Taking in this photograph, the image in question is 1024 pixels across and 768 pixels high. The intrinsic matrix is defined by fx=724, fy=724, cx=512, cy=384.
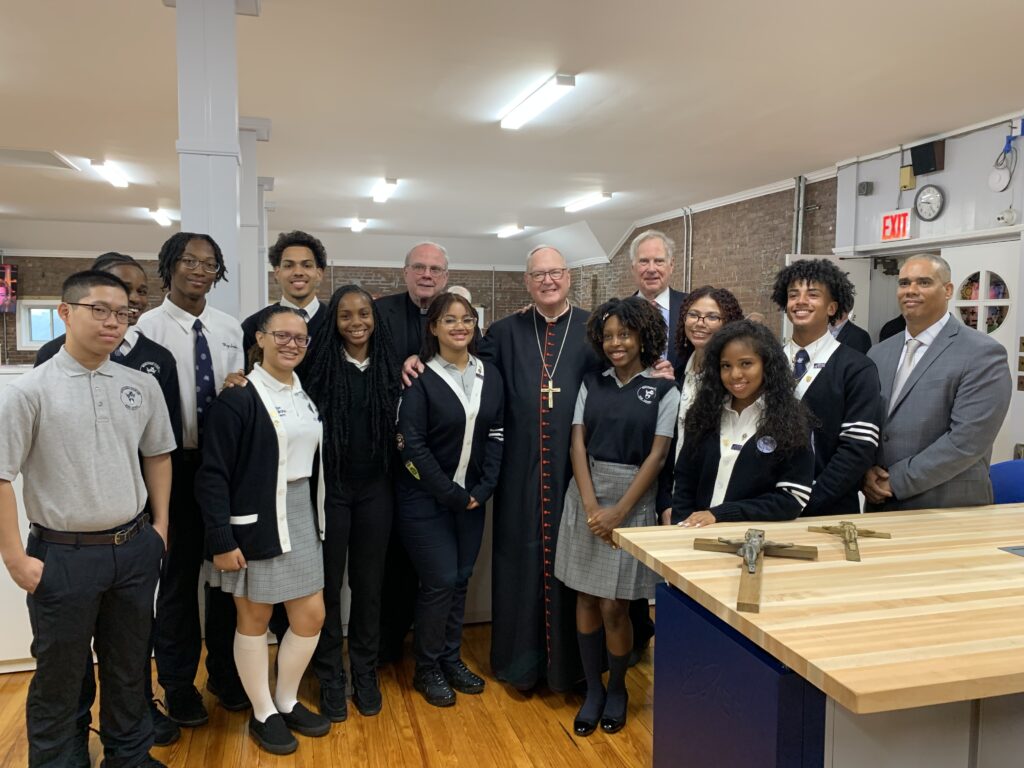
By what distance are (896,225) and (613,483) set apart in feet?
18.2

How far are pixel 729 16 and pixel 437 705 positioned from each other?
3803 millimetres

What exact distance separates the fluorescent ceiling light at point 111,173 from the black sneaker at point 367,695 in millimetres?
Result: 7593

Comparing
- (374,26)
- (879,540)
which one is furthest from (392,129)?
(879,540)

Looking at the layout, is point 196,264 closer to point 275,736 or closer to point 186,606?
point 186,606

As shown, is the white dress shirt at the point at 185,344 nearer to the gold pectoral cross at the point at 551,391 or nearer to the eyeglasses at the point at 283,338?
the eyeglasses at the point at 283,338

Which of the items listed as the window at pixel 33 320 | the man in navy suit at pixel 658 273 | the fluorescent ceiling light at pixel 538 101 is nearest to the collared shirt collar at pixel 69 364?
the man in navy suit at pixel 658 273

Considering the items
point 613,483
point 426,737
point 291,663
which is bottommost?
point 426,737

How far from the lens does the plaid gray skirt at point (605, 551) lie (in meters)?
2.66

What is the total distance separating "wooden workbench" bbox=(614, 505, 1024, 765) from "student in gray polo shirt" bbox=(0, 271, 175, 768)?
57.8 inches

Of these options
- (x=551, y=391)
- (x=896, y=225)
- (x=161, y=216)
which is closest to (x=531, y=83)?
(x=551, y=391)

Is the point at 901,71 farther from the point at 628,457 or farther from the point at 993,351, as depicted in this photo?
the point at 628,457

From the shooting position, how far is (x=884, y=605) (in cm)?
148

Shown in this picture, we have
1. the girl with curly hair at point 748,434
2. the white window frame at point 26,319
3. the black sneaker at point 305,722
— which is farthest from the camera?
the white window frame at point 26,319

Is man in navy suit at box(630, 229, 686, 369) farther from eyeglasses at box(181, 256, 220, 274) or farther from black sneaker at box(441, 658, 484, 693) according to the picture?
eyeglasses at box(181, 256, 220, 274)
